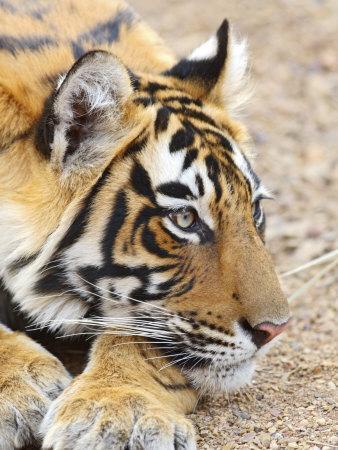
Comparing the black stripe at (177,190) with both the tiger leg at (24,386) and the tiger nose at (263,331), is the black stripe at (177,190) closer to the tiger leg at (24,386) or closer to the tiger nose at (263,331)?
the tiger nose at (263,331)

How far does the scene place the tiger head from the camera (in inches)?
113

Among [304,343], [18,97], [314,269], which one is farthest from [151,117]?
[314,269]

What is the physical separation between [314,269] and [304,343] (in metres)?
0.89

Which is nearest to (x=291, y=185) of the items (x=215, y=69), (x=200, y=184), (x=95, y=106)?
(x=215, y=69)

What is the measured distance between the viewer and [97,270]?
2994mm

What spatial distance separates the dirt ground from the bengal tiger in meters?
0.22

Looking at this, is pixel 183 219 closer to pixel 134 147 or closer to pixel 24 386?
pixel 134 147

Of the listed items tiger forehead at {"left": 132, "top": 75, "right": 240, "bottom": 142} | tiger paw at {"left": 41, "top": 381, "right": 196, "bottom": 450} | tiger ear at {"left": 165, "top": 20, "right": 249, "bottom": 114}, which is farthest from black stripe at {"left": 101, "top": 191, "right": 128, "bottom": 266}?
tiger ear at {"left": 165, "top": 20, "right": 249, "bottom": 114}

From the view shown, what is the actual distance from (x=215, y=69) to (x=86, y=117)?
0.66m

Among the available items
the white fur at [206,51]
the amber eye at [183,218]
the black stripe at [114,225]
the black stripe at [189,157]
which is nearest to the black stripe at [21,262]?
the black stripe at [114,225]

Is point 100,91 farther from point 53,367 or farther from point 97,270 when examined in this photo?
point 53,367

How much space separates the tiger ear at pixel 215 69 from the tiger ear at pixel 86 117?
0.44 m

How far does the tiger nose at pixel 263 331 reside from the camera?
2816 millimetres

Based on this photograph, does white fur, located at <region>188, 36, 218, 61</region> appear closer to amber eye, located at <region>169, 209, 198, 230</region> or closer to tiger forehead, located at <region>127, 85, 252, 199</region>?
tiger forehead, located at <region>127, 85, 252, 199</region>
